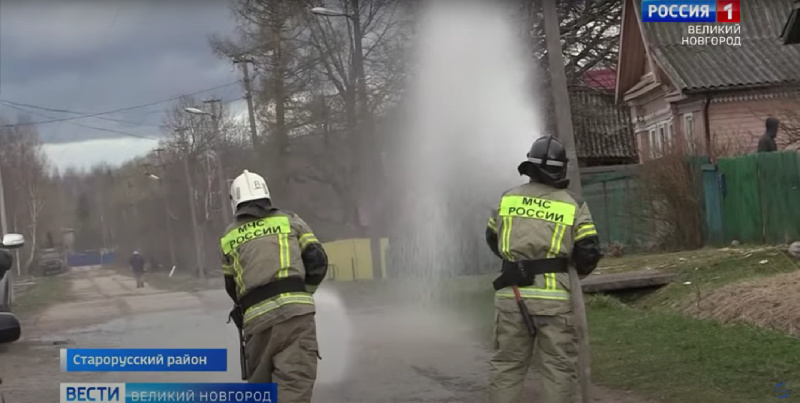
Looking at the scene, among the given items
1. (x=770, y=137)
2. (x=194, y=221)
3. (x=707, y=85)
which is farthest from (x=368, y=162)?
(x=707, y=85)

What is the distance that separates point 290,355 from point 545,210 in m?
1.48

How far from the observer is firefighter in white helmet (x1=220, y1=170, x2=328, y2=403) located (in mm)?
4930

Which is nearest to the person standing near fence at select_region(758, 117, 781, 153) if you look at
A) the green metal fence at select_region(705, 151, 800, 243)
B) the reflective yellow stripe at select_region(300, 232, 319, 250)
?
the green metal fence at select_region(705, 151, 800, 243)

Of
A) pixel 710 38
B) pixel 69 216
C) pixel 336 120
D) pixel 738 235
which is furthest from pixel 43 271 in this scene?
pixel 738 235

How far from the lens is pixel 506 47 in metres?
7.60

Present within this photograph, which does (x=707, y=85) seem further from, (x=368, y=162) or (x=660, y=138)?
(x=368, y=162)

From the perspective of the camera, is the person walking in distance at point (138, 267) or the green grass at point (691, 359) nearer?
the person walking in distance at point (138, 267)

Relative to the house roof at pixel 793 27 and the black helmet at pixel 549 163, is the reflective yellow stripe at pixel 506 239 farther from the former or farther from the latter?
the house roof at pixel 793 27

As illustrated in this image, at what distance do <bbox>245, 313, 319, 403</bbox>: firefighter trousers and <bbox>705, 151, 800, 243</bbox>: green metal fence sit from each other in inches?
412

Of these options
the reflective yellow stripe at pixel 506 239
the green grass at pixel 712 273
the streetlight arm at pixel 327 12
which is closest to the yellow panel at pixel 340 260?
the streetlight arm at pixel 327 12

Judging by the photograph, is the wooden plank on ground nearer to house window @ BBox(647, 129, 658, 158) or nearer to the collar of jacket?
house window @ BBox(647, 129, 658, 158)

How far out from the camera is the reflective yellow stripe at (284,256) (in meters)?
4.94

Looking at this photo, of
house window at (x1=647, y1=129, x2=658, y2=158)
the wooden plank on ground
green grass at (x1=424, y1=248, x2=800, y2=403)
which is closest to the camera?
green grass at (x1=424, y1=248, x2=800, y2=403)
